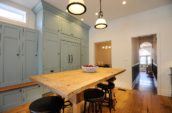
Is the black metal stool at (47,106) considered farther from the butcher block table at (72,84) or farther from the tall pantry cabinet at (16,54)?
the tall pantry cabinet at (16,54)

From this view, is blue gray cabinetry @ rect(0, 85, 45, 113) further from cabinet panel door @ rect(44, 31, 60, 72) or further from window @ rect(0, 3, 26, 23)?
window @ rect(0, 3, 26, 23)

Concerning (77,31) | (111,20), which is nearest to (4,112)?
(77,31)

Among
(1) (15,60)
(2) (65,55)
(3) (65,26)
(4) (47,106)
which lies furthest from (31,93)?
(3) (65,26)

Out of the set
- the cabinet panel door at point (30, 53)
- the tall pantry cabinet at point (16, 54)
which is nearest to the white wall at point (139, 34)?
the cabinet panel door at point (30, 53)

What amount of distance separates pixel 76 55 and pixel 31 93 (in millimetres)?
2308

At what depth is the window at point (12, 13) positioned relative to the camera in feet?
9.87

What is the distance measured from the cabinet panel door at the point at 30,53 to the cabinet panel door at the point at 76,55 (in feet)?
5.09

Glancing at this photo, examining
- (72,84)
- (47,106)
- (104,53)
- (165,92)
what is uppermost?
(104,53)

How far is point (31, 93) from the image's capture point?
119 inches

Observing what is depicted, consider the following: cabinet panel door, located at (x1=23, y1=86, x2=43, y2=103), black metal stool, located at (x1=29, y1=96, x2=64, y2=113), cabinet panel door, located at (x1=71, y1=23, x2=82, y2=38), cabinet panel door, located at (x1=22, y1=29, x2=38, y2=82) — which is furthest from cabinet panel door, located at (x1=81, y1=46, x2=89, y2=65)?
black metal stool, located at (x1=29, y1=96, x2=64, y2=113)

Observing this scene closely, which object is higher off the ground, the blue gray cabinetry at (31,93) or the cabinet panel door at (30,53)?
the cabinet panel door at (30,53)

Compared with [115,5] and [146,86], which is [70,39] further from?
[146,86]

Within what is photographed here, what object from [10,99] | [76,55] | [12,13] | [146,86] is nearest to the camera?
[10,99]

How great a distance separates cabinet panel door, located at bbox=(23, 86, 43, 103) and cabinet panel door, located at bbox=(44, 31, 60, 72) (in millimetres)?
633
